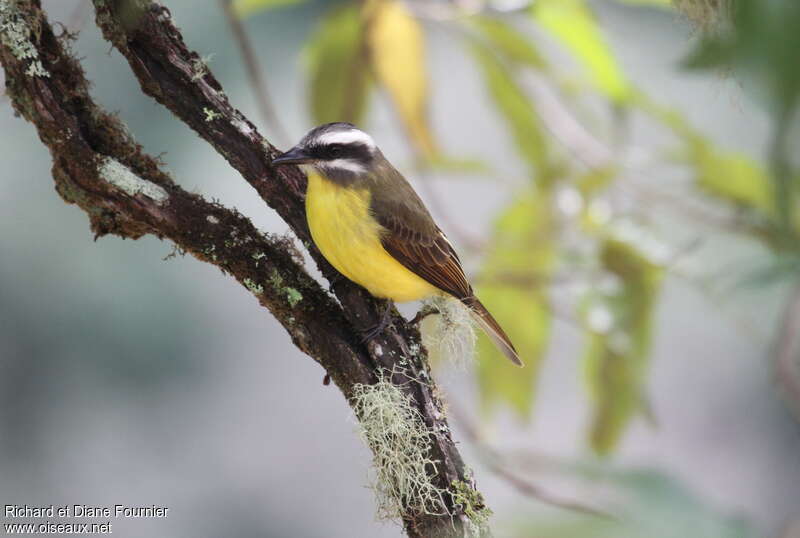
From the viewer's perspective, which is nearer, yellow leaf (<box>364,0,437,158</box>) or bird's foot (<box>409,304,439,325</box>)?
bird's foot (<box>409,304,439,325</box>)

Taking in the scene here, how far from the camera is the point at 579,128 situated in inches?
106

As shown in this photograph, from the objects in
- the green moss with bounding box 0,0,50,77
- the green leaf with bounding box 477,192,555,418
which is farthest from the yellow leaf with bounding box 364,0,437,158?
the green moss with bounding box 0,0,50,77

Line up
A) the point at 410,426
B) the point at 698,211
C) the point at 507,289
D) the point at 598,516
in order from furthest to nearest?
the point at 507,289, the point at 698,211, the point at 410,426, the point at 598,516

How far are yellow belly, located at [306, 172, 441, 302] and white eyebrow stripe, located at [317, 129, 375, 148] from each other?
0.10 m

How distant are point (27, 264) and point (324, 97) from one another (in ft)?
7.11

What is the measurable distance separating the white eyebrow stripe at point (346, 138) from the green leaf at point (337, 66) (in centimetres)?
37

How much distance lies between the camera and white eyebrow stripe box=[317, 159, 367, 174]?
5.81 feet

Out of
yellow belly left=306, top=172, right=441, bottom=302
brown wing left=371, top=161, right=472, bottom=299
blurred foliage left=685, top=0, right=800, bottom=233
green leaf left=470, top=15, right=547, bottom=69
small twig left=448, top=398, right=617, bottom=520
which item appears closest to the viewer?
blurred foliage left=685, top=0, right=800, bottom=233

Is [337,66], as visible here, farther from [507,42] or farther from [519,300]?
[519,300]

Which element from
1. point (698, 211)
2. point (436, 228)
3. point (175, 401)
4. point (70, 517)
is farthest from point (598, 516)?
point (175, 401)

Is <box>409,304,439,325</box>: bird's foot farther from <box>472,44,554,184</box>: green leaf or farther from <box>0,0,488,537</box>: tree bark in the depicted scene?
<box>472,44,554,184</box>: green leaf

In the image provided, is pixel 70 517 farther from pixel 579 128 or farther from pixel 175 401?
pixel 579 128

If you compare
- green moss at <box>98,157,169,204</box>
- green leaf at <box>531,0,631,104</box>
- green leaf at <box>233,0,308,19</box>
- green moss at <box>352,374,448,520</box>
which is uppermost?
green leaf at <box>233,0,308,19</box>

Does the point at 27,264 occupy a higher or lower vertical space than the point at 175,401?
higher
